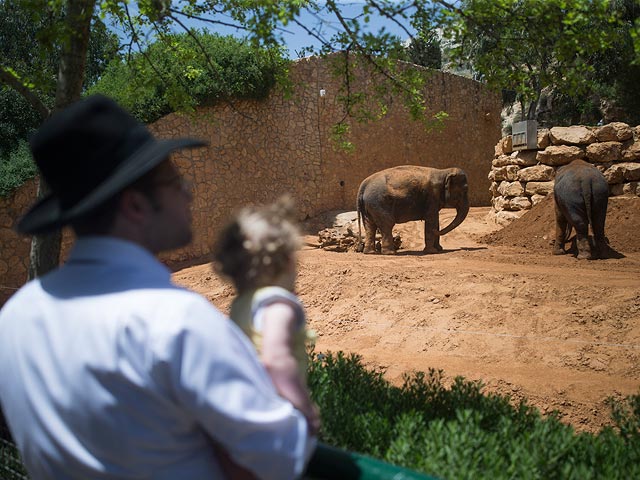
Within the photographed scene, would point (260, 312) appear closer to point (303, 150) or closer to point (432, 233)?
point (432, 233)

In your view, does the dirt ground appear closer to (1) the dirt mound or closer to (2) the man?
(1) the dirt mound

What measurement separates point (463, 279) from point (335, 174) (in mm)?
10803

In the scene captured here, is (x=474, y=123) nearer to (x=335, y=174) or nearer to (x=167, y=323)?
(x=335, y=174)

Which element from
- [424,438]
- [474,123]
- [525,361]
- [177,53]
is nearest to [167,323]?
[424,438]

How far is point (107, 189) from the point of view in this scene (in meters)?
1.43

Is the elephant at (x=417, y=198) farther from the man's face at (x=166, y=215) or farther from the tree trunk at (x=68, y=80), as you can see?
the man's face at (x=166, y=215)

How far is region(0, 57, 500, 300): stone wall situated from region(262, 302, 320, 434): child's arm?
13964mm

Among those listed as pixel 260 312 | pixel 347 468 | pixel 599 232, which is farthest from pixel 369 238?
pixel 260 312

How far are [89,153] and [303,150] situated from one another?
18210 millimetres

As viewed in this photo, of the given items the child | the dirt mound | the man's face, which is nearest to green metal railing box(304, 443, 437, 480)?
the child

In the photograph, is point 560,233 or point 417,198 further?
point 417,198

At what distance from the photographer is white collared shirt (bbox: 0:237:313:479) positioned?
129cm

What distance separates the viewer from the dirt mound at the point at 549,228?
13055mm

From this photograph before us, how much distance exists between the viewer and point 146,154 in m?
1.50
